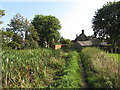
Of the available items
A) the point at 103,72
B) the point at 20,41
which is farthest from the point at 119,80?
the point at 20,41

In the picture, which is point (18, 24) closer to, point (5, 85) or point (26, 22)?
point (26, 22)

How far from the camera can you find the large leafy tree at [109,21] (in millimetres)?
30406

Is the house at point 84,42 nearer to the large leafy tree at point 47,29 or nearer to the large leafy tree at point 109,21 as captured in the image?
the large leafy tree at point 47,29

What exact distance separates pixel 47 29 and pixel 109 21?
1891cm

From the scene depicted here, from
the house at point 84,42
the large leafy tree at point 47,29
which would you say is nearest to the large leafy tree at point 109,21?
the house at point 84,42

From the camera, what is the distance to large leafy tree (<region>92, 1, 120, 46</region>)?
3041 cm

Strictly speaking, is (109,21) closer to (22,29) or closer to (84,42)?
(84,42)

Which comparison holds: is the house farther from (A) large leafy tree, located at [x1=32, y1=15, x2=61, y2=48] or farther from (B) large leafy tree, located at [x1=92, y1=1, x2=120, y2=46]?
(B) large leafy tree, located at [x1=92, y1=1, x2=120, y2=46]

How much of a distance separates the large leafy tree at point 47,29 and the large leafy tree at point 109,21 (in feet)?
46.5

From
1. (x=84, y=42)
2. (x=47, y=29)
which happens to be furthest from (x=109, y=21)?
(x=47, y=29)

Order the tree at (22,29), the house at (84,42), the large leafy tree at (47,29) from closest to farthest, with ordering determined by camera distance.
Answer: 1. the tree at (22,29)
2. the house at (84,42)
3. the large leafy tree at (47,29)

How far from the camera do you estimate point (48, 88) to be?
5305 mm

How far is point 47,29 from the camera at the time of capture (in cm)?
4281

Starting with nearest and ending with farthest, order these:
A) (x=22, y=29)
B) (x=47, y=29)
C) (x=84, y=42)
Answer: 1. (x=22, y=29)
2. (x=84, y=42)
3. (x=47, y=29)
